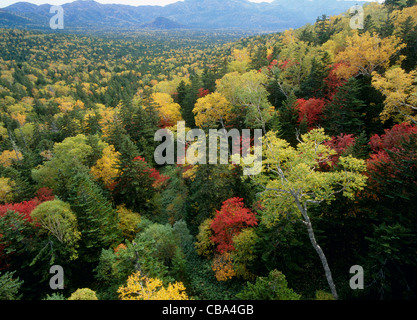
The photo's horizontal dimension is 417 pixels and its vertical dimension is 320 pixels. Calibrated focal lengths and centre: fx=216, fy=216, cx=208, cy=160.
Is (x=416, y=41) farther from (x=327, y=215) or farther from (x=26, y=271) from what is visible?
Answer: (x=26, y=271)

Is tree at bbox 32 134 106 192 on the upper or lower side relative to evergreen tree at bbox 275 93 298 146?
lower

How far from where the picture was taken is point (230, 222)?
19.5 m

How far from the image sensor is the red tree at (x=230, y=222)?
19.4m

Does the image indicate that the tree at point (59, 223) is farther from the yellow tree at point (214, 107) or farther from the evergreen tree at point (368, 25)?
the evergreen tree at point (368, 25)

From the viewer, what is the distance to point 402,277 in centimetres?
1259

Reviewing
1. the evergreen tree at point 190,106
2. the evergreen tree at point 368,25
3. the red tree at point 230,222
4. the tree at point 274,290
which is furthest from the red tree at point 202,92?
the tree at point 274,290

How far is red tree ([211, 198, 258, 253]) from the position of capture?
19.4 metres

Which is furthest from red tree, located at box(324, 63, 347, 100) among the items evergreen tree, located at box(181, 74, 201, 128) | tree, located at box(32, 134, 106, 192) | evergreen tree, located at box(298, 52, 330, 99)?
tree, located at box(32, 134, 106, 192)

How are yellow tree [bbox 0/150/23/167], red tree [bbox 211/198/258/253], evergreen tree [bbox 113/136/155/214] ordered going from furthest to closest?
yellow tree [bbox 0/150/23/167], evergreen tree [bbox 113/136/155/214], red tree [bbox 211/198/258/253]

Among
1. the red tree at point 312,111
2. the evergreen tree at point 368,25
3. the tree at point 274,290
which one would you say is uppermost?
the evergreen tree at point 368,25

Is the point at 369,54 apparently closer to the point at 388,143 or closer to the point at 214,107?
the point at 388,143

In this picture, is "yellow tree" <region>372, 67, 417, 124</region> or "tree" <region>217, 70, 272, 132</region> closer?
"yellow tree" <region>372, 67, 417, 124</region>

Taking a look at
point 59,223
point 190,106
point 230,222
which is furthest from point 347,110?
point 59,223

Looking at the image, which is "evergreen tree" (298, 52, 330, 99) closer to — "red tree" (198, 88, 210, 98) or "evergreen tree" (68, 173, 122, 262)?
"red tree" (198, 88, 210, 98)
